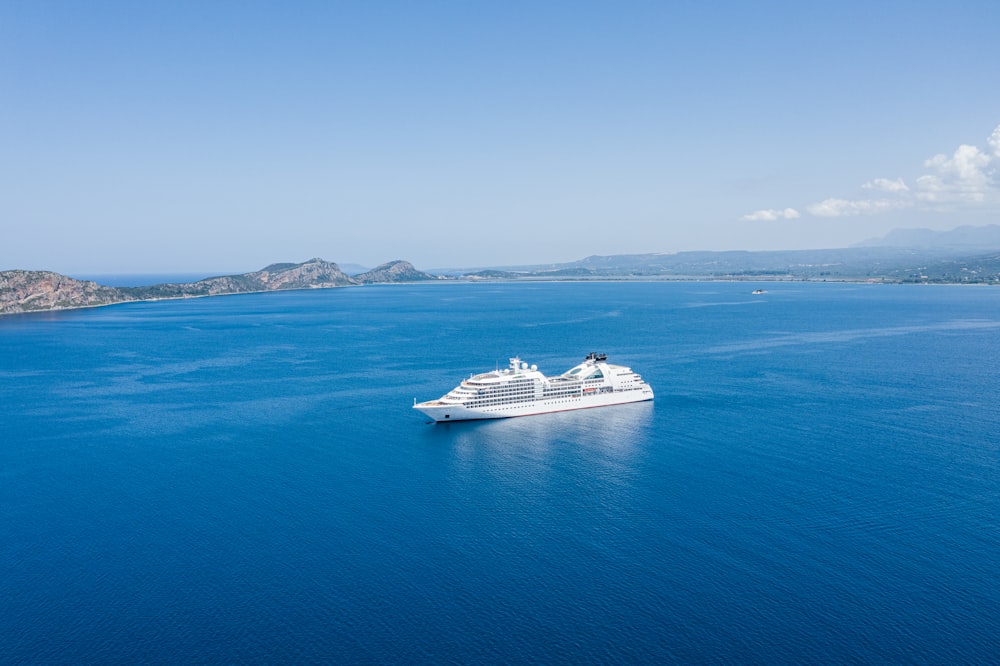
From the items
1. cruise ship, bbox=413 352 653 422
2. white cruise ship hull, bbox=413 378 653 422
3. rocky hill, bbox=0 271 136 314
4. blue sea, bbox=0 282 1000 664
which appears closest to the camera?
blue sea, bbox=0 282 1000 664

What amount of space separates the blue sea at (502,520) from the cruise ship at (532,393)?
154cm

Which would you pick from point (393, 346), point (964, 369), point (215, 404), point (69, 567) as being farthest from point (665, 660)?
point (393, 346)

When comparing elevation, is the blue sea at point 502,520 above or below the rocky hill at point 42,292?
below

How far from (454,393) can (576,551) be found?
2396 centimetres

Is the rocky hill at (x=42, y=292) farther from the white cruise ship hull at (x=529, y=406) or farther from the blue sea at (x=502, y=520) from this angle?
the white cruise ship hull at (x=529, y=406)

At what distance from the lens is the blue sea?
2216 centimetres

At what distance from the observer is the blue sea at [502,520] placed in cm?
2216

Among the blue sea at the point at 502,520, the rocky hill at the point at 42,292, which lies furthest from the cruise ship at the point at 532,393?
the rocky hill at the point at 42,292

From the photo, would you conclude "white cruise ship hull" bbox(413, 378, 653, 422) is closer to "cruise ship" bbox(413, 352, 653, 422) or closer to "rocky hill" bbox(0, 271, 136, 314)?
"cruise ship" bbox(413, 352, 653, 422)

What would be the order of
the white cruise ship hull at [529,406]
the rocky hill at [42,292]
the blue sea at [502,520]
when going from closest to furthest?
1. the blue sea at [502,520]
2. the white cruise ship hull at [529,406]
3. the rocky hill at [42,292]

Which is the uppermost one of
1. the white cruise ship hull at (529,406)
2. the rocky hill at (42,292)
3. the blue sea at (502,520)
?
the rocky hill at (42,292)

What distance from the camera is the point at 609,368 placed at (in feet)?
178

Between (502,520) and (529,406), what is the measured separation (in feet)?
67.1

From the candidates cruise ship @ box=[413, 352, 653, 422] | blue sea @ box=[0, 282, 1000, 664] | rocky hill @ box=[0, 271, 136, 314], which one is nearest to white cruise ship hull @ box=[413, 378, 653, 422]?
cruise ship @ box=[413, 352, 653, 422]
